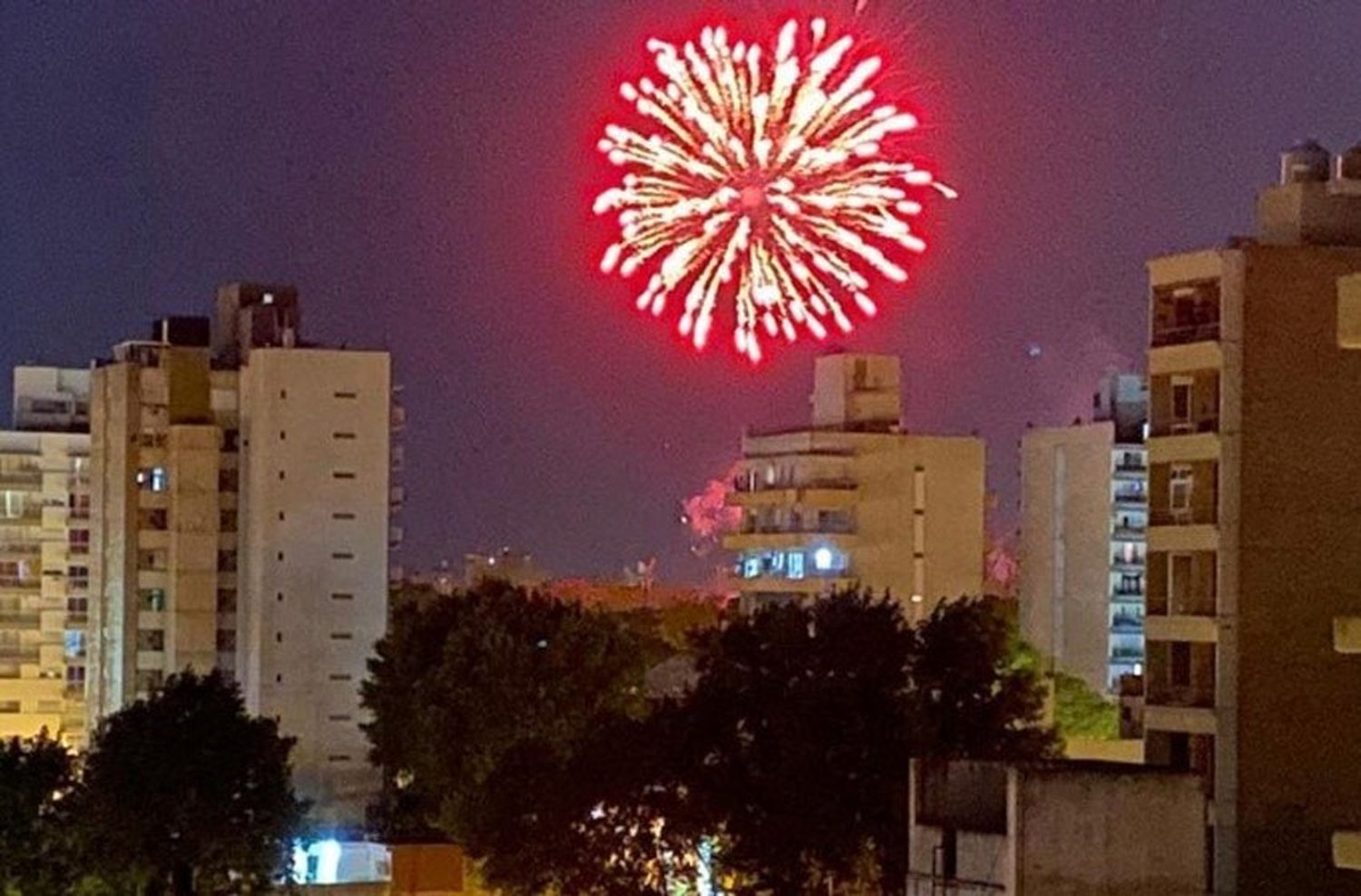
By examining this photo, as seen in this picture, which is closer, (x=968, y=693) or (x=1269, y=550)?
(x=1269, y=550)

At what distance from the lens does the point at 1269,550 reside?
39.1 metres

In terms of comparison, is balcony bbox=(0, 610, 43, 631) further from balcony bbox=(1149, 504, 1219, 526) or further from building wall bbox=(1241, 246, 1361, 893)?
building wall bbox=(1241, 246, 1361, 893)

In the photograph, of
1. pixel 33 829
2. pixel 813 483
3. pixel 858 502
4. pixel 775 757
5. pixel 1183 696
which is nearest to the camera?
pixel 775 757

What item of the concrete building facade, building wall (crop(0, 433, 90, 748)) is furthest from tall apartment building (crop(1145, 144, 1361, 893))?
building wall (crop(0, 433, 90, 748))

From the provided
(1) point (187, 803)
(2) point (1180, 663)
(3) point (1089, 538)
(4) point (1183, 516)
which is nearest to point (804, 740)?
(2) point (1180, 663)

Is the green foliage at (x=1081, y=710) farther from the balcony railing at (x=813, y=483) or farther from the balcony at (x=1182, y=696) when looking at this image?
the balcony at (x=1182, y=696)

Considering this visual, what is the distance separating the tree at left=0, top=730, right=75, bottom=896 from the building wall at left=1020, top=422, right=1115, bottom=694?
41632 mm

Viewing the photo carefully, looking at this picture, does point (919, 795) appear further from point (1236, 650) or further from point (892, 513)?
point (892, 513)

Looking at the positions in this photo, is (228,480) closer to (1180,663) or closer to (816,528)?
(816,528)

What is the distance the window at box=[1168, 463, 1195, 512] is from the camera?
40.7 meters

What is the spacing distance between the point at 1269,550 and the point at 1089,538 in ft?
149

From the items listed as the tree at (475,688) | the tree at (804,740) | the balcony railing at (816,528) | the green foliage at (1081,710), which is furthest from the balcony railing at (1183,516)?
the balcony railing at (816,528)

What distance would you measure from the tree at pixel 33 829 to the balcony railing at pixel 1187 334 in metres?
19.2

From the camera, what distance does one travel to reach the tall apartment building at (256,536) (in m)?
75.7
